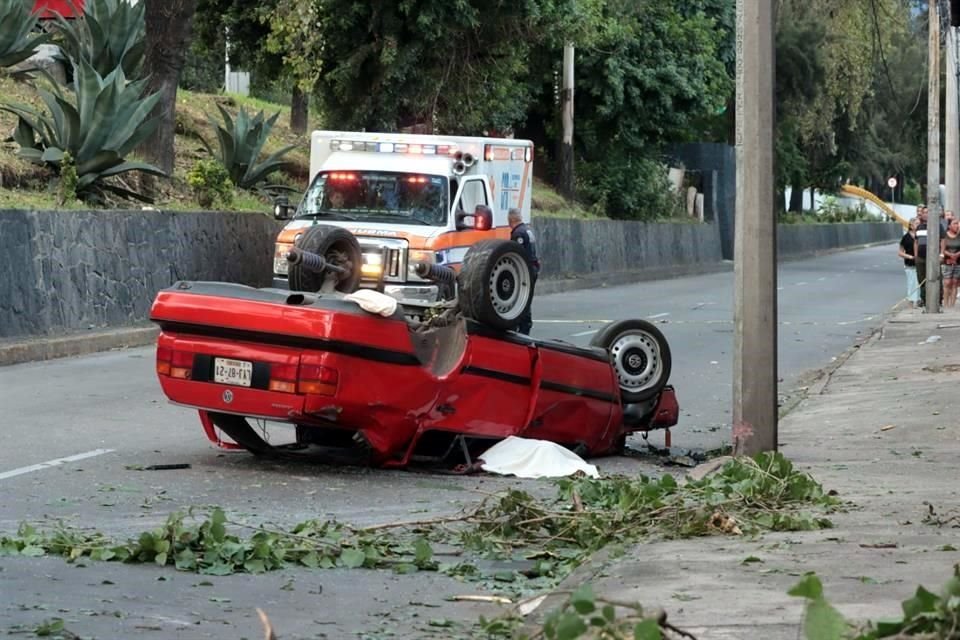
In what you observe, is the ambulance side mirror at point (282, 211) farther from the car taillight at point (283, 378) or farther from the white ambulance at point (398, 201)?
the car taillight at point (283, 378)

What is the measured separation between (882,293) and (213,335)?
33.7m

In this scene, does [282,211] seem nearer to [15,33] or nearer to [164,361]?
[15,33]

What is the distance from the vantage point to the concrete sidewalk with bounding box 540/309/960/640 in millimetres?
6828

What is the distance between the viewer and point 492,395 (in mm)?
11859

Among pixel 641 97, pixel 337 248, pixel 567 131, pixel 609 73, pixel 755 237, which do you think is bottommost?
pixel 337 248

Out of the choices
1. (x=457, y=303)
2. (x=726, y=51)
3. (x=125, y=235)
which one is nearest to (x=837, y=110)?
(x=726, y=51)

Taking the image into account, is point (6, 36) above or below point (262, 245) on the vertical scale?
above

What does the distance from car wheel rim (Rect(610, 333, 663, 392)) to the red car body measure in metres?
0.87

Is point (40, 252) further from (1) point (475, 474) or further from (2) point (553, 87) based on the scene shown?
(2) point (553, 87)

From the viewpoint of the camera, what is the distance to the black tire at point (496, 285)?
1187cm

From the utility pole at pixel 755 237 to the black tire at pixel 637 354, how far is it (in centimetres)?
131

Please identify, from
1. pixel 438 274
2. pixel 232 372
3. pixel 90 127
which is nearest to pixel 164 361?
pixel 232 372

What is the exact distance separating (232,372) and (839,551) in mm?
4440

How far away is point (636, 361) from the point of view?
13219mm
